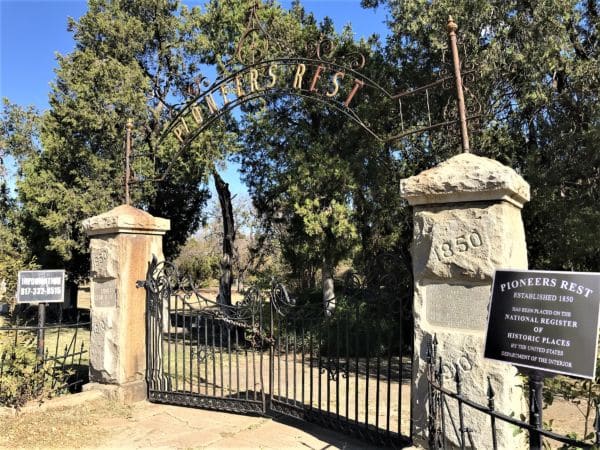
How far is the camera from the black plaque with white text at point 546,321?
205 cm

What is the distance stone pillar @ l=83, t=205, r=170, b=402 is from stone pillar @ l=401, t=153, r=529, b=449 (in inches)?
146

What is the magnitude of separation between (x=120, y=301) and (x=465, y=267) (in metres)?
4.21

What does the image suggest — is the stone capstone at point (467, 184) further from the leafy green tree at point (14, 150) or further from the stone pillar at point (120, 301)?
the leafy green tree at point (14, 150)

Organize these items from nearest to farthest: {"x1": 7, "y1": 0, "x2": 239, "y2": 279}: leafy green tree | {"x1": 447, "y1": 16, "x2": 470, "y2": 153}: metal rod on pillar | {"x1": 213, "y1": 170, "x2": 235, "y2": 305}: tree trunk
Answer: {"x1": 447, "y1": 16, "x2": 470, "y2": 153}: metal rod on pillar, {"x1": 7, "y1": 0, "x2": 239, "y2": 279}: leafy green tree, {"x1": 213, "y1": 170, "x2": 235, "y2": 305}: tree trunk

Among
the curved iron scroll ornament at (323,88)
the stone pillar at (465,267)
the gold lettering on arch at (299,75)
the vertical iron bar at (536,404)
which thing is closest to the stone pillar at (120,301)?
the curved iron scroll ornament at (323,88)

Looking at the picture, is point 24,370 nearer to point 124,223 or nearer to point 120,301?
point 120,301

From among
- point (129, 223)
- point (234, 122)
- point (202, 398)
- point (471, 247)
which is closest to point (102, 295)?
point (129, 223)

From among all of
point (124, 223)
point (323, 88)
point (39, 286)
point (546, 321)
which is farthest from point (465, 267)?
point (323, 88)

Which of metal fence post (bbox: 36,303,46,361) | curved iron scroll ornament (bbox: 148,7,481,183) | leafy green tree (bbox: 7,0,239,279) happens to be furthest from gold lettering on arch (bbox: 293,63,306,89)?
leafy green tree (bbox: 7,0,239,279)

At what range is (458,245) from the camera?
3316 millimetres

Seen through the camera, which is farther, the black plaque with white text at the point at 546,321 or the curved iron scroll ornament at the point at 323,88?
the curved iron scroll ornament at the point at 323,88

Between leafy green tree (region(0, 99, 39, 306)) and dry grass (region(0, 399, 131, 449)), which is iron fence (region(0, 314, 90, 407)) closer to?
dry grass (region(0, 399, 131, 449))

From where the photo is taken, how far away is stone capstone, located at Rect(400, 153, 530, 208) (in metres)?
3.15

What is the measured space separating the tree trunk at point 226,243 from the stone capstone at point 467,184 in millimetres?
12882
